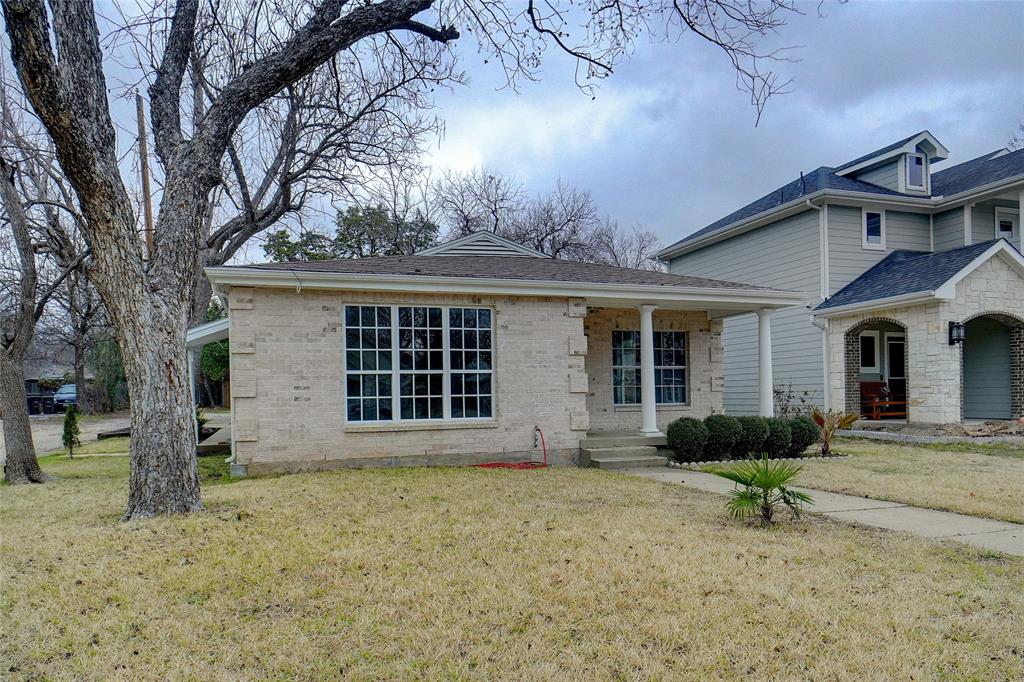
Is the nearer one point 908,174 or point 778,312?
point 908,174

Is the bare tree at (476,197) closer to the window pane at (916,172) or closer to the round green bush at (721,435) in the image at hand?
the window pane at (916,172)

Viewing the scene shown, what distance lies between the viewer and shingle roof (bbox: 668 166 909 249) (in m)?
17.1

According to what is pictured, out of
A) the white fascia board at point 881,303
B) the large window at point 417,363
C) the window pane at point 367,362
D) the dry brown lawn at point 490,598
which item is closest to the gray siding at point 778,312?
the white fascia board at point 881,303

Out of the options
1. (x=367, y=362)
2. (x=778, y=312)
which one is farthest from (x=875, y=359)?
(x=367, y=362)

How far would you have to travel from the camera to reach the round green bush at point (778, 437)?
11461mm

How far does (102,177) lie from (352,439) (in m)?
5.10

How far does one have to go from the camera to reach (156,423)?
6.26m

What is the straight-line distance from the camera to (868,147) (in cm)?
2281

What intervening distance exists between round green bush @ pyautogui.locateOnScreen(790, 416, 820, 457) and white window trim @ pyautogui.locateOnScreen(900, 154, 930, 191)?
9.83 metres

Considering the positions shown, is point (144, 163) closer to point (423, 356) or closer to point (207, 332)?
point (207, 332)

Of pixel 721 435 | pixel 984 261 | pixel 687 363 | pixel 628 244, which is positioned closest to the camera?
pixel 721 435

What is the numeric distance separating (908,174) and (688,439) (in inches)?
477

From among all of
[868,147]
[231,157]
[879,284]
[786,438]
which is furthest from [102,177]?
[868,147]

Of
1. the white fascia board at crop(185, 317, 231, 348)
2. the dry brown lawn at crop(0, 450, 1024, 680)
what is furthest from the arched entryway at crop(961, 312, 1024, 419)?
the white fascia board at crop(185, 317, 231, 348)
